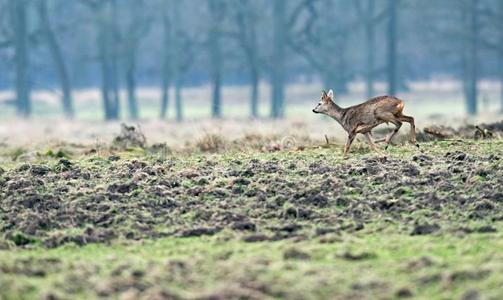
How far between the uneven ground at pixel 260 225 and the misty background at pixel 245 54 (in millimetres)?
41220

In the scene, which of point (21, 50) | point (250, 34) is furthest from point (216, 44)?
point (21, 50)

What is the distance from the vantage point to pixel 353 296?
34.7 ft

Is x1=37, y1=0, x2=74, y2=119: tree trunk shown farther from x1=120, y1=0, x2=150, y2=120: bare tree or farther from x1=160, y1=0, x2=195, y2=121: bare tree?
x1=160, y1=0, x2=195, y2=121: bare tree

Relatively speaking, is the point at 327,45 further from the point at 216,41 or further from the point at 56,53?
the point at 56,53

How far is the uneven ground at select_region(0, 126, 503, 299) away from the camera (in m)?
11.0

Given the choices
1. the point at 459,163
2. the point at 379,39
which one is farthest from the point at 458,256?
the point at 379,39

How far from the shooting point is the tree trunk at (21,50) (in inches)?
2512

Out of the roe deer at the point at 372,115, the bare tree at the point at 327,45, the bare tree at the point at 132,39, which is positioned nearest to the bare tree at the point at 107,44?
the bare tree at the point at 132,39

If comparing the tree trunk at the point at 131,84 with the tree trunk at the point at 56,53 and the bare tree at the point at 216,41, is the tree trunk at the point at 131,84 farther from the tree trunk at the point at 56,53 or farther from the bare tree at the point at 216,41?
the bare tree at the point at 216,41

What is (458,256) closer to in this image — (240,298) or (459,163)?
(240,298)

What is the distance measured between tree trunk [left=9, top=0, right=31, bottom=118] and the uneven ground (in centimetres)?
4519

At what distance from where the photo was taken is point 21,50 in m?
63.8

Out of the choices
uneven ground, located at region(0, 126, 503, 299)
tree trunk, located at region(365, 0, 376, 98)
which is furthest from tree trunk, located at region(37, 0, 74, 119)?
uneven ground, located at region(0, 126, 503, 299)

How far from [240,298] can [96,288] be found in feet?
4.23
